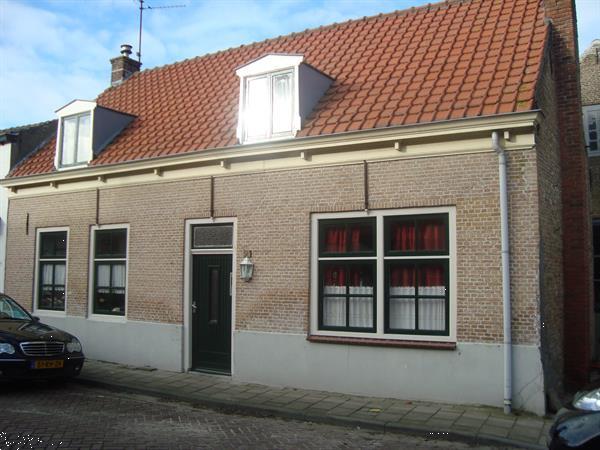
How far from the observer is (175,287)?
11008 millimetres

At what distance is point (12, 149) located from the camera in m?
14.9

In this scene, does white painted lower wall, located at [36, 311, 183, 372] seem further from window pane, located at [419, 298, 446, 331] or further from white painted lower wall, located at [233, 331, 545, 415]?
window pane, located at [419, 298, 446, 331]

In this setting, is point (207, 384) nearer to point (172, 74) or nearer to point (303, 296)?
point (303, 296)

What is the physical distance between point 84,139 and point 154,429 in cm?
830

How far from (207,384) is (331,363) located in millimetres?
2283

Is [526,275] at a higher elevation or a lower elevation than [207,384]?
higher

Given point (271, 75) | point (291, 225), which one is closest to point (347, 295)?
point (291, 225)

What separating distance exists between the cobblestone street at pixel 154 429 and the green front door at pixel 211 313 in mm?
1876

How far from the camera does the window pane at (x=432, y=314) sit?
8.60 metres

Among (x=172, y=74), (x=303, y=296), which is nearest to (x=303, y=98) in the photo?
(x=303, y=296)

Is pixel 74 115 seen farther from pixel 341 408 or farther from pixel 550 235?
pixel 550 235

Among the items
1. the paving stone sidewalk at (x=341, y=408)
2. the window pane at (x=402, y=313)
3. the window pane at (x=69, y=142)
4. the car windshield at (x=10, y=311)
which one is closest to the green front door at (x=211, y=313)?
the paving stone sidewalk at (x=341, y=408)

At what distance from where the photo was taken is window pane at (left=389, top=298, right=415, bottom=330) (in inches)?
348

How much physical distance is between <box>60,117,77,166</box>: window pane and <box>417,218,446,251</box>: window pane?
8759mm
